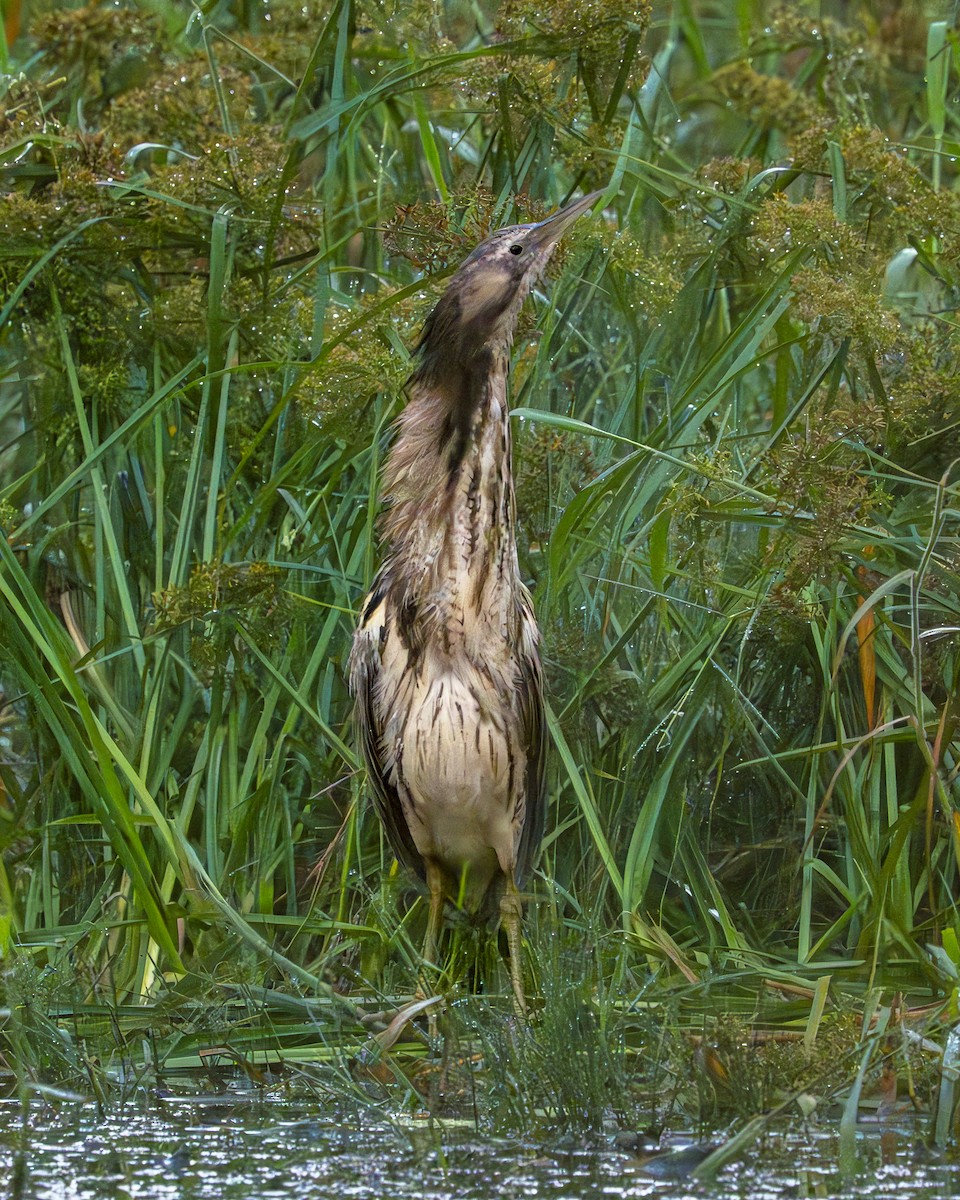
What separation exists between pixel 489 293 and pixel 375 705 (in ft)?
3.21

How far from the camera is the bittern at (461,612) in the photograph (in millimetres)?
3723

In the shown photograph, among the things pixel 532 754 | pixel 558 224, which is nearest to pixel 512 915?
pixel 532 754

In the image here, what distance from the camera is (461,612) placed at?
3707mm

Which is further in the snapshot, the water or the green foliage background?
the green foliage background

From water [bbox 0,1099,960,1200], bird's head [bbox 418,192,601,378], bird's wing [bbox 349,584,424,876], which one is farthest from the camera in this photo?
bird's wing [bbox 349,584,424,876]

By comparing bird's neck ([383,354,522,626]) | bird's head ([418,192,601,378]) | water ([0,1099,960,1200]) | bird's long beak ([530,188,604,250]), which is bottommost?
water ([0,1099,960,1200])

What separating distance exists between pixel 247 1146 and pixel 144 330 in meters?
2.46

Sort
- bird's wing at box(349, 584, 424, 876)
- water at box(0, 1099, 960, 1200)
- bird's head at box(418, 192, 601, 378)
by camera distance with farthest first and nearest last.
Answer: bird's wing at box(349, 584, 424, 876) < bird's head at box(418, 192, 601, 378) < water at box(0, 1099, 960, 1200)

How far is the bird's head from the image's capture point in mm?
3717

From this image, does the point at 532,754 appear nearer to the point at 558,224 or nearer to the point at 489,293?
the point at 489,293

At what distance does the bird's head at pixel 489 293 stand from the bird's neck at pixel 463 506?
0.06 m

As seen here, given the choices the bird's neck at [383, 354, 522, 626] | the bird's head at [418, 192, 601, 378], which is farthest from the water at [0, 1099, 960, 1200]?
the bird's head at [418, 192, 601, 378]

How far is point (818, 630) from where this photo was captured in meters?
3.89

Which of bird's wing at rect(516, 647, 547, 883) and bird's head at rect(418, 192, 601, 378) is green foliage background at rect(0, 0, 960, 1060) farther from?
bird's head at rect(418, 192, 601, 378)
